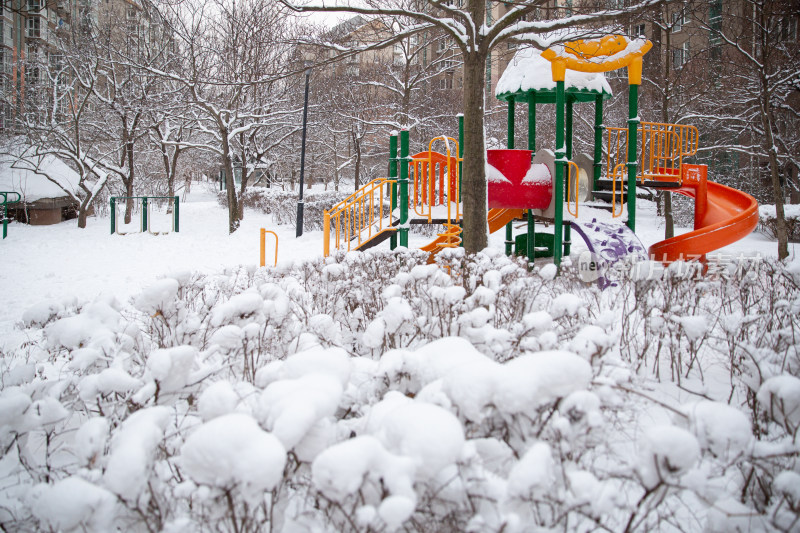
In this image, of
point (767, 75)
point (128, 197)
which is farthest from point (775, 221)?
point (128, 197)

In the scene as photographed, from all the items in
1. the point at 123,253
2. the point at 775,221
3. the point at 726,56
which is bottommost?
the point at 123,253

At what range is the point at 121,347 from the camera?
295 centimetres

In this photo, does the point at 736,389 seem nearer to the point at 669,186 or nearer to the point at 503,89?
the point at 669,186

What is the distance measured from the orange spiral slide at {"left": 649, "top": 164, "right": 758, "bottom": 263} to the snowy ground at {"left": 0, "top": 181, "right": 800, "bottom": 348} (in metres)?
0.48

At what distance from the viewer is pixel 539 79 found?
8.39m

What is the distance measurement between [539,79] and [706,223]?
389 centimetres

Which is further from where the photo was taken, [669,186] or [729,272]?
[669,186]

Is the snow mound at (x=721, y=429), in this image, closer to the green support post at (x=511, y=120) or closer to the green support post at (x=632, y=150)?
the green support post at (x=632, y=150)

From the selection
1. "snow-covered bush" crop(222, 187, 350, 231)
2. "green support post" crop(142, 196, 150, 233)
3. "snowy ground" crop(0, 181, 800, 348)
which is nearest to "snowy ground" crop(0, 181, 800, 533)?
"snowy ground" crop(0, 181, 800, 348)

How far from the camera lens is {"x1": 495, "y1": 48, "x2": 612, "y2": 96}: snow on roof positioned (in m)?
8.38

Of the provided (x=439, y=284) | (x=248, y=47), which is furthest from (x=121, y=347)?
(x=248, y=47)

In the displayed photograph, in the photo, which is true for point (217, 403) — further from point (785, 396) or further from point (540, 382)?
point (785, 396)

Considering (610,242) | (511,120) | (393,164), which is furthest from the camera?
(511,120)

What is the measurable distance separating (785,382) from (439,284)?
8.69ft
